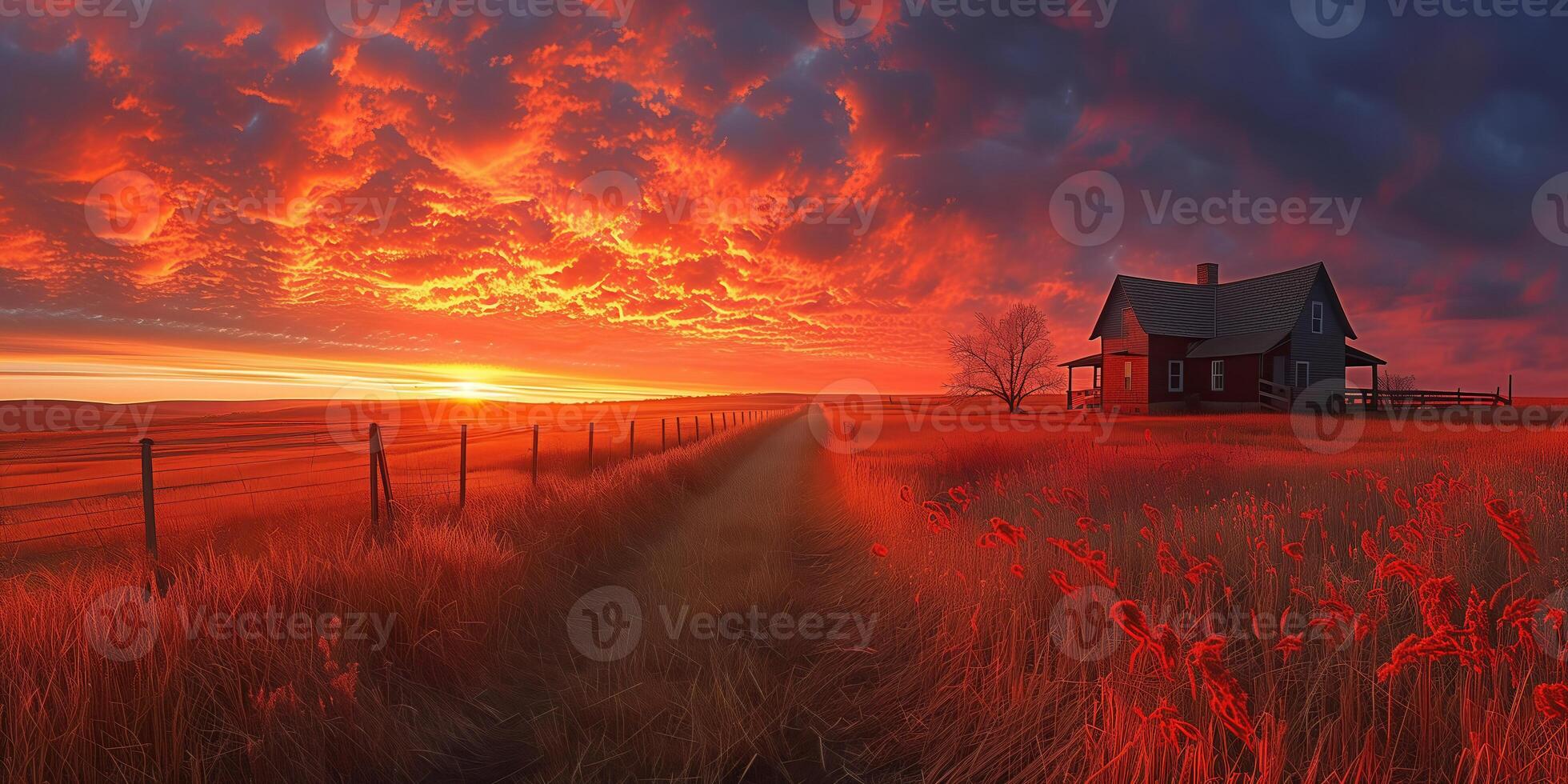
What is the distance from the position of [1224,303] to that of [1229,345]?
5369 mm

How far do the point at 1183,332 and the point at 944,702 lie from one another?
39.8 metres

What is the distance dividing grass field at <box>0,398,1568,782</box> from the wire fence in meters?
2.60

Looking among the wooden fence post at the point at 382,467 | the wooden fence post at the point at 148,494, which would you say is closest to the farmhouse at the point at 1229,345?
the wooden fence post at the point at 382,467

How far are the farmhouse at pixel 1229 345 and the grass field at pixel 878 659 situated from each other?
31.3m

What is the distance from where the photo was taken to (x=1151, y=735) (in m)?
2.26

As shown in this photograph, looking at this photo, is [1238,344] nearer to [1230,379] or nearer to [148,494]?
[1230,379]

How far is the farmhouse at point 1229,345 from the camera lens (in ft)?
106

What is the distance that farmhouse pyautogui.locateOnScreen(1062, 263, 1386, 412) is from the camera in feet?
106

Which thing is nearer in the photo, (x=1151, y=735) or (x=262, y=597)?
(x=1151, y=735)

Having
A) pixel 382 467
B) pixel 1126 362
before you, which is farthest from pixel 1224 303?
pixel 382 467

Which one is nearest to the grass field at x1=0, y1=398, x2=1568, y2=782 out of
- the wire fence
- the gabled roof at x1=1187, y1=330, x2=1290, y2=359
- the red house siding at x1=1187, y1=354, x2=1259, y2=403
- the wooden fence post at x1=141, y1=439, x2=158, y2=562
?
the wooden fence post at x1=141, y1=439, x2=158, y2=562

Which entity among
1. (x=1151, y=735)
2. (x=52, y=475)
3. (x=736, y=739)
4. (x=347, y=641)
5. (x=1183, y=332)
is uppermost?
(x=1183, y=332)

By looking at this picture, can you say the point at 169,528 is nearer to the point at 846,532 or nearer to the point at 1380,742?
the point at 846,532

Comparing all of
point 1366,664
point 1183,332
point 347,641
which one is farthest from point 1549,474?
point 1183,332
